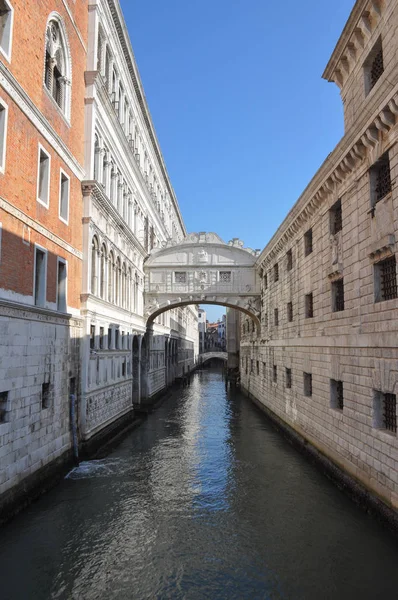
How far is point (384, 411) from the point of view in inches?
374

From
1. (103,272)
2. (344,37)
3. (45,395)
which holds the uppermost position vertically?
(344,37)

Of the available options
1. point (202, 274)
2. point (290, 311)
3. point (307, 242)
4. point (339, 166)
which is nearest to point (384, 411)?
point (339, 166)

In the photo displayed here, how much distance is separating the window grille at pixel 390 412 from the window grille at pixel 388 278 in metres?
2.11

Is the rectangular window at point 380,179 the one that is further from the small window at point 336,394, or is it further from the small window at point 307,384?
the small window at point 307,384

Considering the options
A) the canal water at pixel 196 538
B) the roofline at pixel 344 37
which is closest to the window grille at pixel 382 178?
the roofline at pixel 344 37

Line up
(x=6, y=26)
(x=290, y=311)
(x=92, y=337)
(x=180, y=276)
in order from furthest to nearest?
(x=180, y=276) → (x=290, y=311) → (x=92, y=337) → (x=6, y=26)

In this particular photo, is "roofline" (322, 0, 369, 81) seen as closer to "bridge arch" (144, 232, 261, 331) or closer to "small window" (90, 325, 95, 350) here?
"small window" (90, 325, 95, 350)

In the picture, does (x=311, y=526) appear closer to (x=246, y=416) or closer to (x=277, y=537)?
(x=277, y=537)

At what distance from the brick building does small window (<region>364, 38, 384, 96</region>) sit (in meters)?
8.15

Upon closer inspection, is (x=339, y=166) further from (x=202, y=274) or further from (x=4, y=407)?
(x=202, y=274)

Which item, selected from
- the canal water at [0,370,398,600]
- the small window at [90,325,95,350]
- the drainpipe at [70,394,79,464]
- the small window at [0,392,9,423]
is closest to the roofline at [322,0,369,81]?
the small window at [90,325,95,350]

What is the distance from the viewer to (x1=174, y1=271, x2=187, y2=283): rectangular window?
2670 centimetres

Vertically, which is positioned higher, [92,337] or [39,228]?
[39,228]

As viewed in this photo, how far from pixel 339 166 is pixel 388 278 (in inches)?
144
